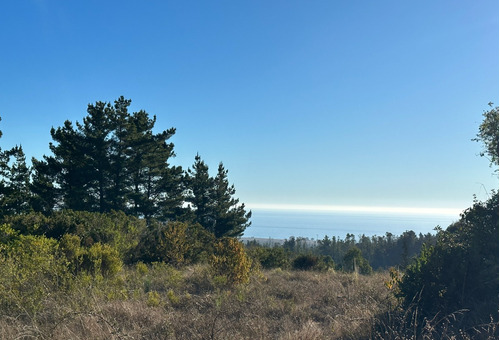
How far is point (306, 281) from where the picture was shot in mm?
8859

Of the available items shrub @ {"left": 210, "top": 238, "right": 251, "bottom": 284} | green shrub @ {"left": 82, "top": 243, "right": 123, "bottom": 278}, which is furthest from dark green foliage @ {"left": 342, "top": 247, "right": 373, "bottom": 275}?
green shrub @ {"left": 82, "top": 243, "right": 123, "bottom": 278}

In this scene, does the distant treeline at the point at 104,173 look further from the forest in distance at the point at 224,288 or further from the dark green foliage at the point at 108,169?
the forest in distance at the point at 224,288

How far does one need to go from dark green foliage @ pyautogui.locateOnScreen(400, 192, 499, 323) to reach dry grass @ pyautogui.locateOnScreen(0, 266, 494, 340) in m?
0.64

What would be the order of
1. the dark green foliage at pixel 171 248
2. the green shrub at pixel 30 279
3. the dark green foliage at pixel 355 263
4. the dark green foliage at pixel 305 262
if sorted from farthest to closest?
the dark green foliage at pixel 355 263 → the dark green foliage at pixel 305 262 → the dark green foliage at pixel 171 248 → the green shrub at pixel 30 279

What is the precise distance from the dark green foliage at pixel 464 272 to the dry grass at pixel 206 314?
2.09 feet

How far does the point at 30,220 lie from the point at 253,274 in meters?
9.54

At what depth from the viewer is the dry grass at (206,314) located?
14.1 feet

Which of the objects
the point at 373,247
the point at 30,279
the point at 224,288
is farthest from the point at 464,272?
the point at 373,247

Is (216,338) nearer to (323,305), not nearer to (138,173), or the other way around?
(323,305)

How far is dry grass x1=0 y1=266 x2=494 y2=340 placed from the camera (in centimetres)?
431

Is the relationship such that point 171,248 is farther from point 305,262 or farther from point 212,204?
point 212,204

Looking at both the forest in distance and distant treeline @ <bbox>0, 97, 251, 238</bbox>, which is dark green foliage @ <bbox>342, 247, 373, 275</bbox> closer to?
the forest in distance

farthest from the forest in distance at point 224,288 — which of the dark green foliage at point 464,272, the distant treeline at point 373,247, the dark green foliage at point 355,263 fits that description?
the distant treeline at point 373,247

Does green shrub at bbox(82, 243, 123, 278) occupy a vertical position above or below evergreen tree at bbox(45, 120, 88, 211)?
below
